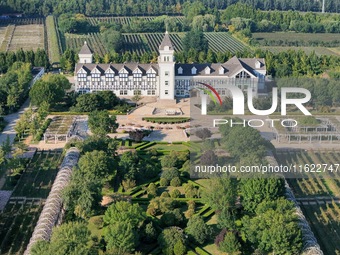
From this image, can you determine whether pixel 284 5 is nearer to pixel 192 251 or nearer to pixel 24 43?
pixel 24 43

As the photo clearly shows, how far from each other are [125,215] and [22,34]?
275ft

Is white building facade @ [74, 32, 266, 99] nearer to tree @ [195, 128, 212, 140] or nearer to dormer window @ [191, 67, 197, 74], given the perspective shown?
dormer window @ [191, 67, 197, 74]

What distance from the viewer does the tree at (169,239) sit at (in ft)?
110

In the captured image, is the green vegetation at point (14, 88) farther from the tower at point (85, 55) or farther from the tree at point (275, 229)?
the tree at point (275, 229)

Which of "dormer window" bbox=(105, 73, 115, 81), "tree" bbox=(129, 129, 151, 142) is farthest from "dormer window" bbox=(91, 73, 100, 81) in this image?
"tree" bbox=(129, 129, 151, 142)

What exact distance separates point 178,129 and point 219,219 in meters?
24.1

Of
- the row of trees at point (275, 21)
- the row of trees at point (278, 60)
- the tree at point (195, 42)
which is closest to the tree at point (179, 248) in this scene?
the row of trees at point (278, 60)

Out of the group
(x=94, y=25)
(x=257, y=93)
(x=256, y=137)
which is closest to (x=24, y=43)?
(x=94, y=25)

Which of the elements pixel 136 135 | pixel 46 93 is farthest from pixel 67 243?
pixel 46 93

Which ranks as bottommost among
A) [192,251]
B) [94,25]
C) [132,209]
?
[192,251]

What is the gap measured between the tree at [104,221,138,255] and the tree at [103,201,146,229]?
0.89 m

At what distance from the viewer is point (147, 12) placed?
12875cm

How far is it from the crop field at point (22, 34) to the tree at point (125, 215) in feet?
227

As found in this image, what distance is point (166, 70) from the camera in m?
69.7
